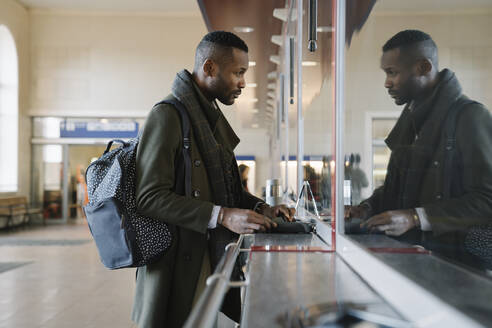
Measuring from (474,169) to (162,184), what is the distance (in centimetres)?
117

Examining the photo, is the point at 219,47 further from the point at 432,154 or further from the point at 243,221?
the point at 432,154

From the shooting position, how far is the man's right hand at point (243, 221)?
152 centimetres

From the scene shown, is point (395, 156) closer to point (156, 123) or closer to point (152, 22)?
point (156, 123)

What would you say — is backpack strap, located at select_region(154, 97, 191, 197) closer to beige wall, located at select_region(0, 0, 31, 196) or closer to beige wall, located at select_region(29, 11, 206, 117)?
beige wall, located at select_region(29, 11, 206, 117)

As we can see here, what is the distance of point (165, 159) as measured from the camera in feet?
5.14

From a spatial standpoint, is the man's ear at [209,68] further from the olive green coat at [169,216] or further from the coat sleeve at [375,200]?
the coat sleeve at [375,200]

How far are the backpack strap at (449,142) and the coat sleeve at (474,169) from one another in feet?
0.04

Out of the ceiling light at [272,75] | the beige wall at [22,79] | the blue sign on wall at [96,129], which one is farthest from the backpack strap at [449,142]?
the beige wall at [22,79]

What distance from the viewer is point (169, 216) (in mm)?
1527

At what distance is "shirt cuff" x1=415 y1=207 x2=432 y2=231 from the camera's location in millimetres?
676

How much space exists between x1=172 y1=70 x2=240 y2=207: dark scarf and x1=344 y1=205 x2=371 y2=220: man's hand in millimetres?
587

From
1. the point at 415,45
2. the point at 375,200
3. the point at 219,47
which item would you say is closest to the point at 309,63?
the point at 219,47

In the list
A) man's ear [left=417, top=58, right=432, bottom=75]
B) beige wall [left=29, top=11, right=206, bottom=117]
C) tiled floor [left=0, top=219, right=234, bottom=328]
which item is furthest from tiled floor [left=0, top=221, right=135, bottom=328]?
beige wall [left=29, top=11, right=206, bottom=117]

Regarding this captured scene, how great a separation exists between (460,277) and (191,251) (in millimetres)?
1195
